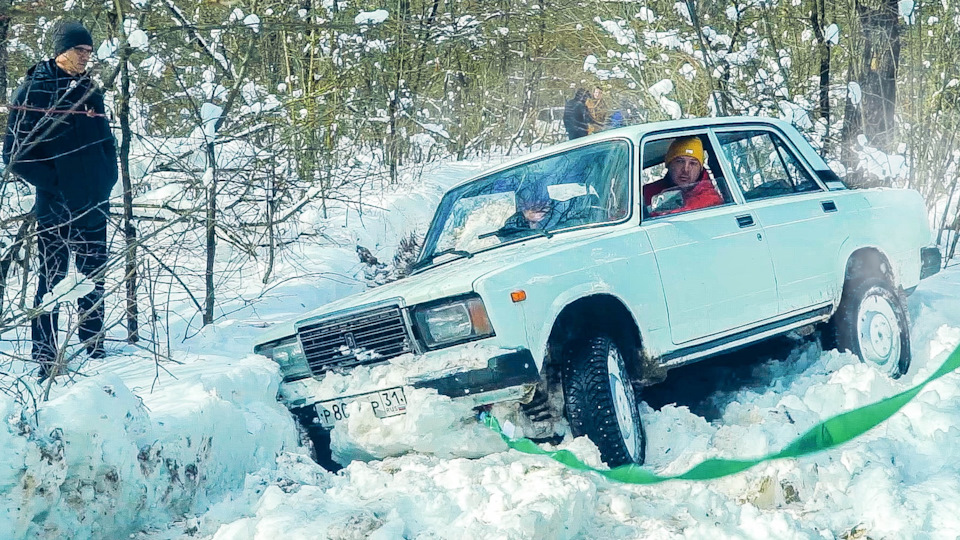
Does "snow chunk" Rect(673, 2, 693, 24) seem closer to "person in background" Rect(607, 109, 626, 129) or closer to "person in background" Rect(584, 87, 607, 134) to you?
"person in background" Rect(584, 87, 607, 134)

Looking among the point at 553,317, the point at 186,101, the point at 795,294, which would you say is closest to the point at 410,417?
the point at 553,317

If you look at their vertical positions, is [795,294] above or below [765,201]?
below

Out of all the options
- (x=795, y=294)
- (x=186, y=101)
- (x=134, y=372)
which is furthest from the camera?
(x=186, y=101)

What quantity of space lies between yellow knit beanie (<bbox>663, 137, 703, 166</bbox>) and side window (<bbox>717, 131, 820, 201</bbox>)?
19cm

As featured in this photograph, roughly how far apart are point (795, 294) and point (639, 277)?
4.36 ft

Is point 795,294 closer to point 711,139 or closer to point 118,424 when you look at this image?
point 711,139

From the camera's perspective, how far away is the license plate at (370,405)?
13.3 ft

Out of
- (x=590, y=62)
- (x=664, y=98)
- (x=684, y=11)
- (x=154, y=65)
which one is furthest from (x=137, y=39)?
(x=590, y=62)

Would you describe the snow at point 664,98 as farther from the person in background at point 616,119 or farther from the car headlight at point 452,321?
the car headlight at point 452,321

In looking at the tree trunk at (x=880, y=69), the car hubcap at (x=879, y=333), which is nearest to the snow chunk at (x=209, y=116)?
the car hubcap at (x=879, y=333)

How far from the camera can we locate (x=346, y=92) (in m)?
10.5

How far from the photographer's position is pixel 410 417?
3984 millimetres

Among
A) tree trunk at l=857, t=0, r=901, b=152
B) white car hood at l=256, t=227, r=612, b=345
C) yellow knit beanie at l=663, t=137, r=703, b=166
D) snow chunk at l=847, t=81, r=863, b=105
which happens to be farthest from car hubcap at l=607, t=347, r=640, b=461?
tree trunk at l=857, t=0, r=901, b=152

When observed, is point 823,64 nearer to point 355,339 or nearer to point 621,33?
point 621,33
